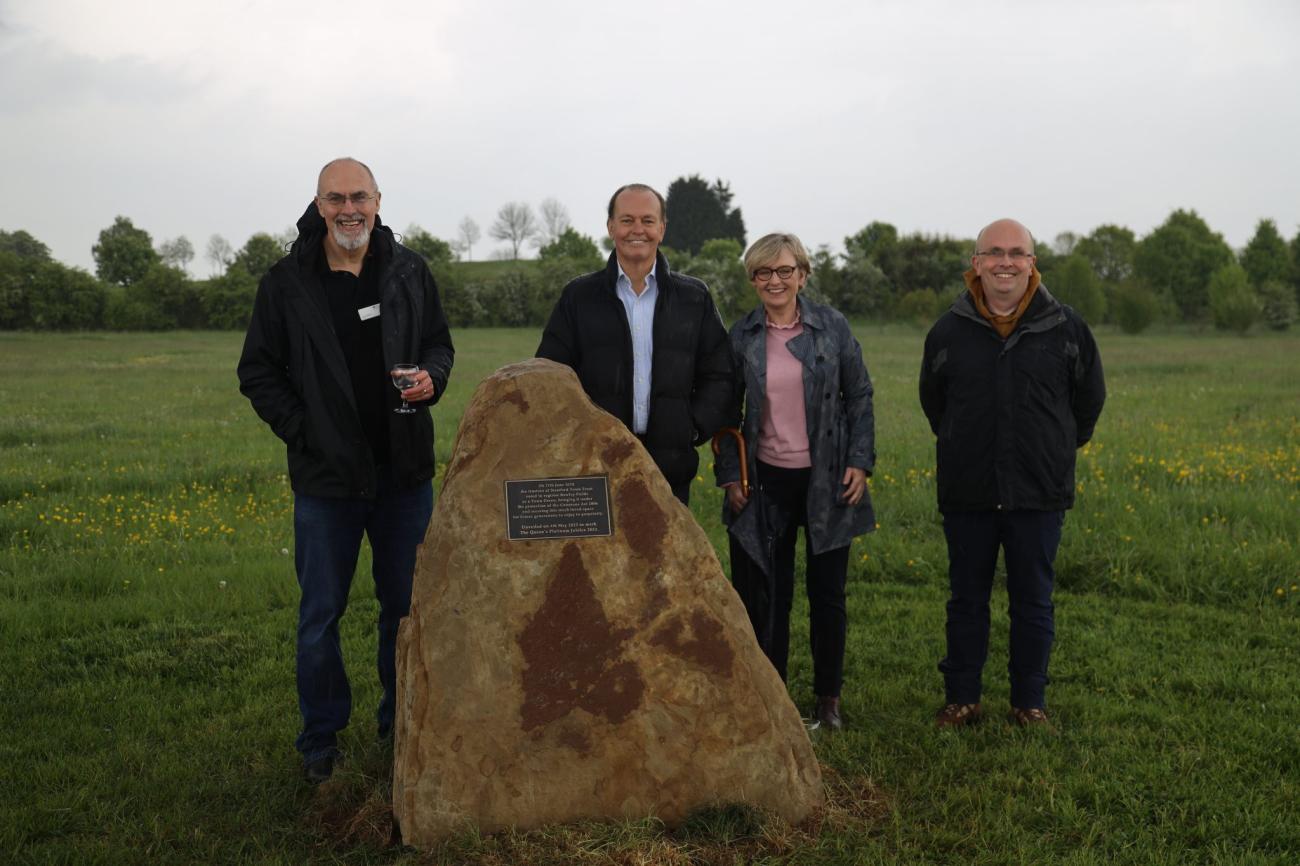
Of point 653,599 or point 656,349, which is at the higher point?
point 656,349

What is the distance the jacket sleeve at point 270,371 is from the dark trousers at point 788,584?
2.50 metres

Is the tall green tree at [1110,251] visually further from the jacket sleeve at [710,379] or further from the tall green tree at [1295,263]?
the jacket sleeve at [710,379]

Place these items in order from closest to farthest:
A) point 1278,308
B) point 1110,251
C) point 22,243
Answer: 1. point 1278,308
2. point 1110,251
3. point 22,243

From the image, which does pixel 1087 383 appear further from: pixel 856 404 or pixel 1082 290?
pixel 1082 290

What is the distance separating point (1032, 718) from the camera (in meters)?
6.13

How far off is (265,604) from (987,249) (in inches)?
241

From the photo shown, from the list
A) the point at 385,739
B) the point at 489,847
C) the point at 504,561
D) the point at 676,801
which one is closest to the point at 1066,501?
the point at 676,801

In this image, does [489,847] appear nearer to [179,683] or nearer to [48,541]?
[179,683]

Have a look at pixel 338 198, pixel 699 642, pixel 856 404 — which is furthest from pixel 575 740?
pixel 338 198

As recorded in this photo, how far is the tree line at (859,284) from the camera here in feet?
193

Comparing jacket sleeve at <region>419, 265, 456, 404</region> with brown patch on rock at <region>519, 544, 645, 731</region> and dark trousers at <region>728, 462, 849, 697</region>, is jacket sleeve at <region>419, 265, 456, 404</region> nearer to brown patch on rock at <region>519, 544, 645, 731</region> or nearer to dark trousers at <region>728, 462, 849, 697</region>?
brown patch on rock at <region>519, 544, 645, 731</region>

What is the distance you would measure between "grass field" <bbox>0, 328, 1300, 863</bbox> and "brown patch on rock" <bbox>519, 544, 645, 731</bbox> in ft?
1.78

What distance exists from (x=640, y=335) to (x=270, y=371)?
189 centimetres

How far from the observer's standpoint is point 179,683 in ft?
23.1
